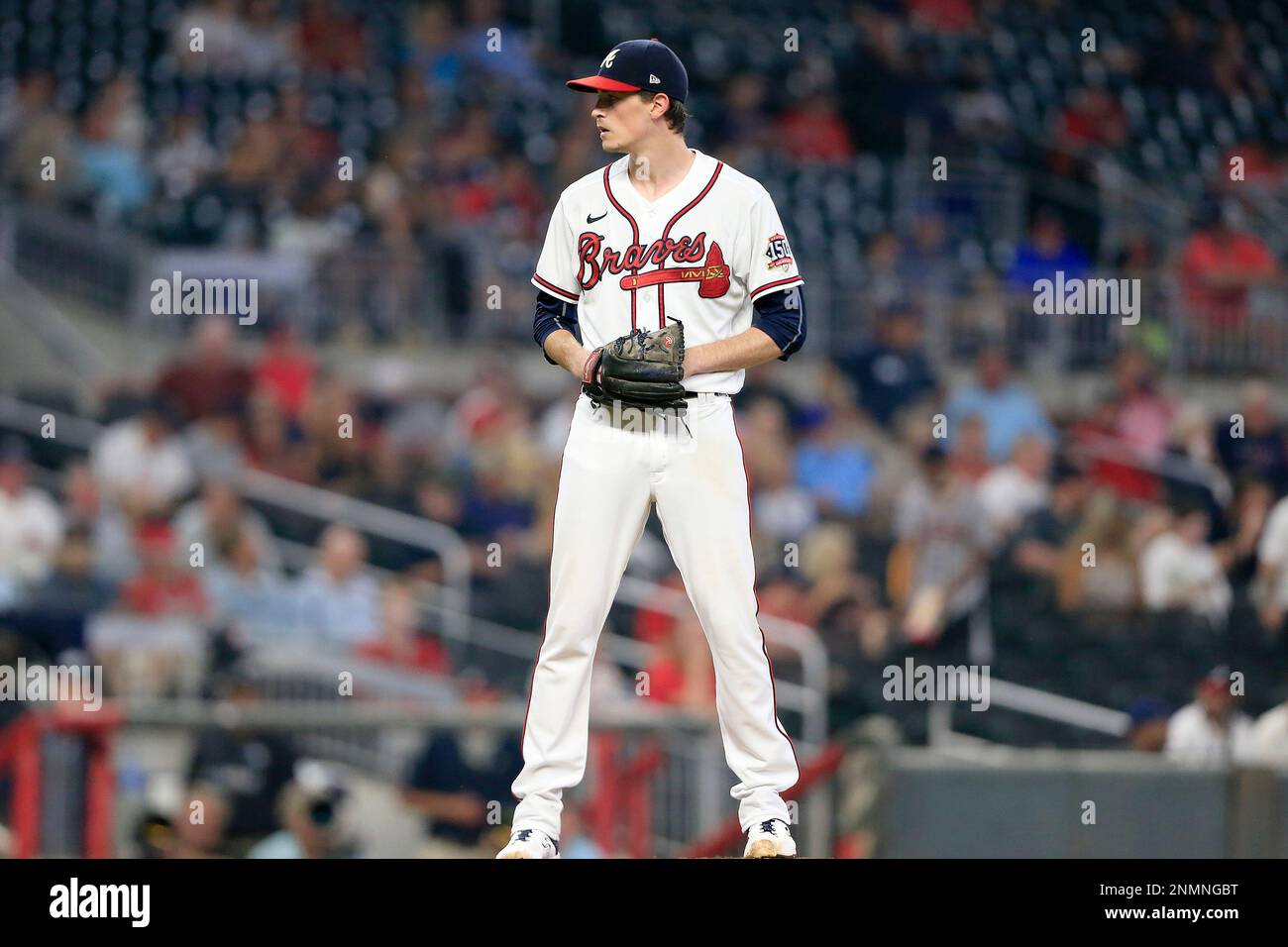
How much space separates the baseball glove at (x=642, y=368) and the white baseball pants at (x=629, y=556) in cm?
14

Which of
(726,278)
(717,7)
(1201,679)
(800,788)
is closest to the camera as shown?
(726,278)

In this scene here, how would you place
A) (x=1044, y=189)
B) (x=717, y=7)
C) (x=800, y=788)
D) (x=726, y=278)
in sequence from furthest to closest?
(x=717, y=7)
(x=1044, y=189)
(x=800, y=788)
(x=726, y=278)

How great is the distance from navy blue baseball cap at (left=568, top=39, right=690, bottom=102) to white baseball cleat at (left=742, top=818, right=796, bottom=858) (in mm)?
1609

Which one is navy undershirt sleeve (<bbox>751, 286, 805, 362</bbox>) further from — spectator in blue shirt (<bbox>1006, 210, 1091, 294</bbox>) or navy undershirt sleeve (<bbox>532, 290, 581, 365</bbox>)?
→ spectator in blue shirt (<bbox>1006, 210, 1091, 294</bbox>)

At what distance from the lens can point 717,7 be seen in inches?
541

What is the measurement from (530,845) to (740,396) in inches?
244

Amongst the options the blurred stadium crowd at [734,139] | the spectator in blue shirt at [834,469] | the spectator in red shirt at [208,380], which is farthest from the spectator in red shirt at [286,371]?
the spectator in blue shirt at [834,469]

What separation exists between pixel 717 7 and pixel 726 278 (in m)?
9.50

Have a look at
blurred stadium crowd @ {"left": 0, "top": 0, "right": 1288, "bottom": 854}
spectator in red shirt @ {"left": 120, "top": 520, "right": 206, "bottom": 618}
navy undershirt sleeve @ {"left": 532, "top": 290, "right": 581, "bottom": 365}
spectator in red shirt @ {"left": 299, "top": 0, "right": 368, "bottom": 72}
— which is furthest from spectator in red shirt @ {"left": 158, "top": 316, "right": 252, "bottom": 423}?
navy undershirt sleeve @ {"left": 532, "top": 290, "right": 581, "bottom": 365}

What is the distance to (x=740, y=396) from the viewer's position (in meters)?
10.5

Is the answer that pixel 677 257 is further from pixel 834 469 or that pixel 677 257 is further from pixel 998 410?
pixel 998 410
